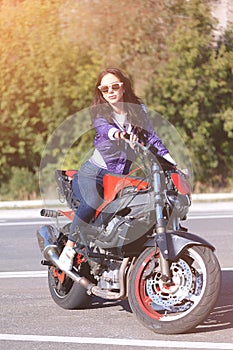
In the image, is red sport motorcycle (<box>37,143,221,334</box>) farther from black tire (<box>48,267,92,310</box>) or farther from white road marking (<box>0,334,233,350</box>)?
black tire (<box>48,267,92,310</box>)

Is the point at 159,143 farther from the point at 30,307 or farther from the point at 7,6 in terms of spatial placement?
the point at 7,6

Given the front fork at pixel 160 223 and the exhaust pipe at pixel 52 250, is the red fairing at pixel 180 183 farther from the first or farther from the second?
the exhaust pipe at pixel 52 250

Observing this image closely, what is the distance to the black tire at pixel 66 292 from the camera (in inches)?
303

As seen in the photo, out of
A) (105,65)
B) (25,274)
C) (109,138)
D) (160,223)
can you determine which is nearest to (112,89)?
(109,138)

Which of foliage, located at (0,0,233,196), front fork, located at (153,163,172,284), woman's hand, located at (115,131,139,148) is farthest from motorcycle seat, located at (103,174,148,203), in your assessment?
foliage, located at (0,0,233,196)

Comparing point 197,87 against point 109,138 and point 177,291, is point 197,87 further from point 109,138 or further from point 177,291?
point 177,291

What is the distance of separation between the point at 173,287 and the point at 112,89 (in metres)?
1.48

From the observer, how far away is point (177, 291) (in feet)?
22.1

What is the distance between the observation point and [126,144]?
6.92 metres

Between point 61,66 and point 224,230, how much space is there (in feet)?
20.1

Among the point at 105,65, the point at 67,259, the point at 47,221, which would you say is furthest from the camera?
the point at 105,65

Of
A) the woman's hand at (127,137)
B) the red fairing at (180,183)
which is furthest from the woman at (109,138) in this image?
the red fairing at (180,183)

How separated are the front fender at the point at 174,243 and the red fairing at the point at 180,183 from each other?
0.29 metres

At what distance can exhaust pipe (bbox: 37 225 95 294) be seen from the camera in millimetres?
7234
